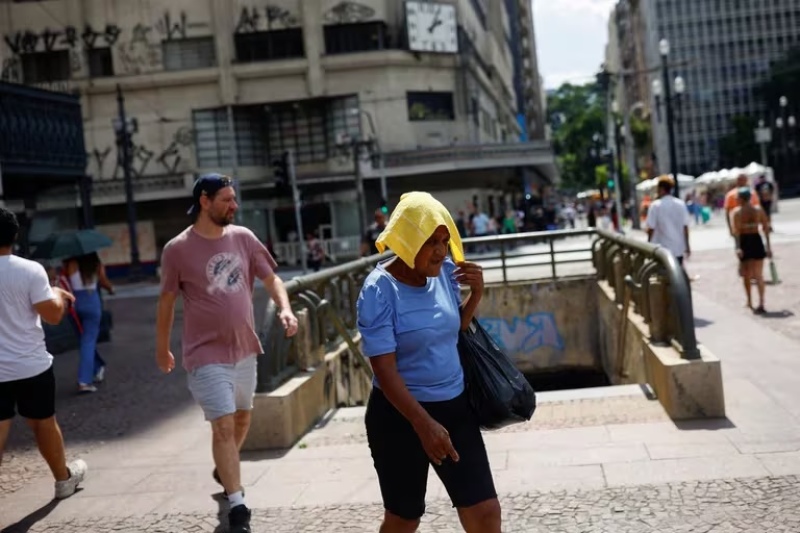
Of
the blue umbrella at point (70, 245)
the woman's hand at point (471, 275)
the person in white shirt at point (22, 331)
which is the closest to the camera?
the woman's hand at point (471, 275)

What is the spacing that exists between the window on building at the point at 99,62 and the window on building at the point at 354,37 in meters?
9.49

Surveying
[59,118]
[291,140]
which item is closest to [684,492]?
[59,118]

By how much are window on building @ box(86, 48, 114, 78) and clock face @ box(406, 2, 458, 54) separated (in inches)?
513

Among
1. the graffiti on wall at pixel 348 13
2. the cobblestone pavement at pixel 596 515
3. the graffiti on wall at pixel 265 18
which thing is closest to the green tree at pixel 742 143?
the graffiti on wall at pixel 348 13

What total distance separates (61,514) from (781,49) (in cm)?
8709

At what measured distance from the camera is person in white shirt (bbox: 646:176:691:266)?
11.5 m

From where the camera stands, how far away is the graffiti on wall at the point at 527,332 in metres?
15.2

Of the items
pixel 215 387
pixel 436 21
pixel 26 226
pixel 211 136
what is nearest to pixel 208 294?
pixel 215 387

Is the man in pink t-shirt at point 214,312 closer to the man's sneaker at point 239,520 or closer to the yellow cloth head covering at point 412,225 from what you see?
the man's sneaker at point 239,520

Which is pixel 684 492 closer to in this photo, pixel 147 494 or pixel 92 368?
pixel 147 494

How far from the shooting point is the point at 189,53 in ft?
137

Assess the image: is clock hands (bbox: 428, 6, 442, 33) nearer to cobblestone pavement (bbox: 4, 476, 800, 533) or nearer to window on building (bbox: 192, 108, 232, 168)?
window on building (bbox: 192, 108, 232, 168)

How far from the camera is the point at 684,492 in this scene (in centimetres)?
484

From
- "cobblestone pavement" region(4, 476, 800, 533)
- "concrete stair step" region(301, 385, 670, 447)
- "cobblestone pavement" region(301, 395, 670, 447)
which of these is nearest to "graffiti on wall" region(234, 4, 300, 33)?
"concrete stair step" region(301, 385, 670, 447)
